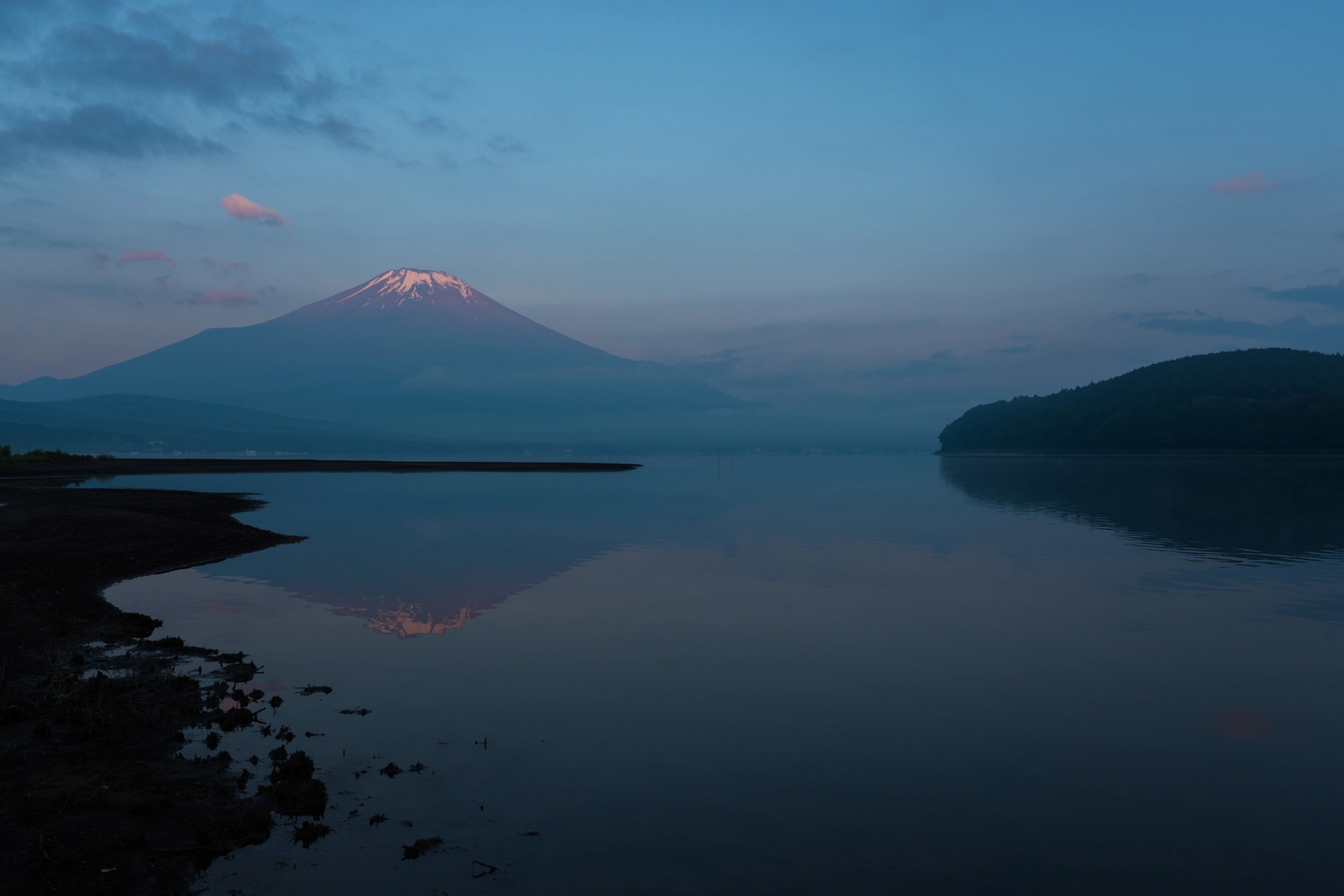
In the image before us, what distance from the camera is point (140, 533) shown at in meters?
32.1

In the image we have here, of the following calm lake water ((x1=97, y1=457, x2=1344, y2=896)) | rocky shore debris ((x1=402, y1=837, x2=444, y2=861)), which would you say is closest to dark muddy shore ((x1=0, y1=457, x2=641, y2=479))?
calm lake water ((x1=97, y1=457, x2=1344, y2=896))

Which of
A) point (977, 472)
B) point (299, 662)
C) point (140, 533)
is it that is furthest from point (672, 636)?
point (977, 472)

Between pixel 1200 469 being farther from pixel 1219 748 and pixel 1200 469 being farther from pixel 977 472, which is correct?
pixel 1219 748

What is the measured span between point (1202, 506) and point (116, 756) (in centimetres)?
6779

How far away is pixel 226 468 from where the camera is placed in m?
126

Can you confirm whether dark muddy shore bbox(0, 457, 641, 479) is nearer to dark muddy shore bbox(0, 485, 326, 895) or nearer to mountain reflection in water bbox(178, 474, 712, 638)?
mountain reflection in water bbox(178, 474, 712, 638)

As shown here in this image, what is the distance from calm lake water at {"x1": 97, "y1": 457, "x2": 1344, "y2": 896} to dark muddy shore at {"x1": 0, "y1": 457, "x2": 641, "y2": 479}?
3043 inches

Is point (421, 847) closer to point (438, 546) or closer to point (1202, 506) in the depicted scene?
point (438, 546)

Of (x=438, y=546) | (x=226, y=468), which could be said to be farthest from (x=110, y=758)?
(x=226, y=468)

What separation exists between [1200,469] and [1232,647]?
141m

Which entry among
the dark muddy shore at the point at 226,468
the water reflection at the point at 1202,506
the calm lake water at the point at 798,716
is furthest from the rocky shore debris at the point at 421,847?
the dark muddy shore at the point at 226,468

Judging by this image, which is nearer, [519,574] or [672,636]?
[672,636]

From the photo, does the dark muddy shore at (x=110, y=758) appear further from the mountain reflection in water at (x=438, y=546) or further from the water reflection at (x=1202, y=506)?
the water reflection at (x=1202, y=506)

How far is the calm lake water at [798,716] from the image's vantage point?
8.30m
